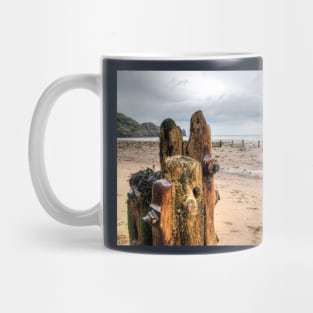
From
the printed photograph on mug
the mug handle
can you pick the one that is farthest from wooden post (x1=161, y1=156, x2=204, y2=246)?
the mug handle

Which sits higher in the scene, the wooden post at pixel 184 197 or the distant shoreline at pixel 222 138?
the distant shoreline at pixel 222 138

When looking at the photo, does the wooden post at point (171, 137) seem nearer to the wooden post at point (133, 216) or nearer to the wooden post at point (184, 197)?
the wooden post at point (184, 197)

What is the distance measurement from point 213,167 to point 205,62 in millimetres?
220

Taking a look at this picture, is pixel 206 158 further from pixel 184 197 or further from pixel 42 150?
pixel 42 150

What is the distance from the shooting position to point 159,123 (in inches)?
113

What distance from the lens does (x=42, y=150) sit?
3.08 m

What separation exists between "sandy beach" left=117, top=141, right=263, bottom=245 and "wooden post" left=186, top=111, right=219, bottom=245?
1 cm

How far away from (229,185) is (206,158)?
8cm

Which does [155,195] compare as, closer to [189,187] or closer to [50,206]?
[189,187]

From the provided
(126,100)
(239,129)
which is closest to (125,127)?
(126,100)

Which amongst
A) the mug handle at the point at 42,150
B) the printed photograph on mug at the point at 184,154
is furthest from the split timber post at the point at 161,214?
the mug handle at the point at 42,150

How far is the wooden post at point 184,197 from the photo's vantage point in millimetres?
2879

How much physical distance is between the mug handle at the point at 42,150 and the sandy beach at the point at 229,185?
7.1 inches

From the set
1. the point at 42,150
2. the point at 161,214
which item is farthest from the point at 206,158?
the point at 42,150
